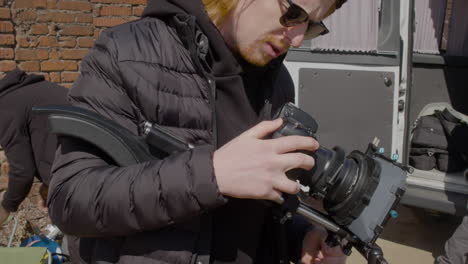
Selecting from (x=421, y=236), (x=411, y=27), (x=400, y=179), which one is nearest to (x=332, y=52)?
(x=411, y=27)

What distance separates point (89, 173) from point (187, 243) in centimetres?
25

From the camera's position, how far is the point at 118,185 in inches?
34.0

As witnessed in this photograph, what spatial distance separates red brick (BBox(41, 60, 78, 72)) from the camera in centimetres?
364

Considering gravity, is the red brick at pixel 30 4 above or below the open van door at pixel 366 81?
above

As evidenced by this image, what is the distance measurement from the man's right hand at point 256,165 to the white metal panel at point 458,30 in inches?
178

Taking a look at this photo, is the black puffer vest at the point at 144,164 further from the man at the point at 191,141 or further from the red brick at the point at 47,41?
the red brick at the point at 47,41

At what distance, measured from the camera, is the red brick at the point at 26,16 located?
11.3 feet

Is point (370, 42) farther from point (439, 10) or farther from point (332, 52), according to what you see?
point (439, 10)

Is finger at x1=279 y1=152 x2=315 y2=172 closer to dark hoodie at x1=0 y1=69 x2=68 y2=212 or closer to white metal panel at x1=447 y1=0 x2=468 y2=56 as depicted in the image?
dark hoodie at x1=0 y1=69 x2=68 y2=212

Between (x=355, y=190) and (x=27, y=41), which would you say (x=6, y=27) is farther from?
(x=355, y=190)

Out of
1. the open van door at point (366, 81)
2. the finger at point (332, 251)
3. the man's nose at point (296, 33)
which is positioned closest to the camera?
the man's nose at point (296, 33)

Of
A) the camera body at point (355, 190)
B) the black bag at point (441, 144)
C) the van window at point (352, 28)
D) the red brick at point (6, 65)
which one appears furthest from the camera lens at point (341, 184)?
the red brick at point (6, 65)

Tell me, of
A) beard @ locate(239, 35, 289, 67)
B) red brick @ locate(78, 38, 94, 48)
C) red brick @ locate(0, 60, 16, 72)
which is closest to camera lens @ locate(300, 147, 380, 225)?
beard @ locate(239, 35, 289, 67)

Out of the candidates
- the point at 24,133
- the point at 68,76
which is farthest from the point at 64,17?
the point at 24,133
